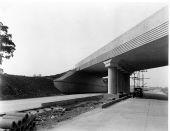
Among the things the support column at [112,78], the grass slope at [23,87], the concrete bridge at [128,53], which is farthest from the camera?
the support column at [112,78]

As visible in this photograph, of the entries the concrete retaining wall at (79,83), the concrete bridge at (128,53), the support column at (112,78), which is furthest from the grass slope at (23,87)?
the support column at (112,78)

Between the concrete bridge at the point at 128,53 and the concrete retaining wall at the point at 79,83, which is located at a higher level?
the concrete bridge at the point at 128,53

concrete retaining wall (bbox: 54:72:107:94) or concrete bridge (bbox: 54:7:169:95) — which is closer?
concrete bridge (bbox: 54:7:169:95)

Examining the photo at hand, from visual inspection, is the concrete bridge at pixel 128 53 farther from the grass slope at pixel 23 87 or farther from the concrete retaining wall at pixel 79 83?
the grass slope at pixel 23 87

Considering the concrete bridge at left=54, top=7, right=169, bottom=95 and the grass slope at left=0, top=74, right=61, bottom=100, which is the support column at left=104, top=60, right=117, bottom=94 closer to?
the concrete bridge at left=54, top=7, right=169, bottom=95

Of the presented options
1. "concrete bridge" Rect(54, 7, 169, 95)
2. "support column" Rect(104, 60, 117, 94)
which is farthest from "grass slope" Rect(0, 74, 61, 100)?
"support column" Rect(104, 60, 117, 94)

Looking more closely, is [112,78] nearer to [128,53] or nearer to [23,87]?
[128,53]

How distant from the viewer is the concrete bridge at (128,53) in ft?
64.2

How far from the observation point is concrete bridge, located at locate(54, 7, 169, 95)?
770 inches

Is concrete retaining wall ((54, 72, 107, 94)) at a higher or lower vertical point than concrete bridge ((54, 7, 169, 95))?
lower

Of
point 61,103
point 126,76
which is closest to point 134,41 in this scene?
point 61,103

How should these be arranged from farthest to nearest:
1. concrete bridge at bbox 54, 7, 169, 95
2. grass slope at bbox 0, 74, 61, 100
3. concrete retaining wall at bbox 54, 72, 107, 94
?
concrete retaining wall at bbox 54, 72, 107, 94, grass slope at bbox 0, 74, 61, 100, concrete bridge at bbox 54, 7, 169, 95

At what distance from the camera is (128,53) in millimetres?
28109

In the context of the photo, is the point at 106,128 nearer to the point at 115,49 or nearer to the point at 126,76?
the point at 115,49
